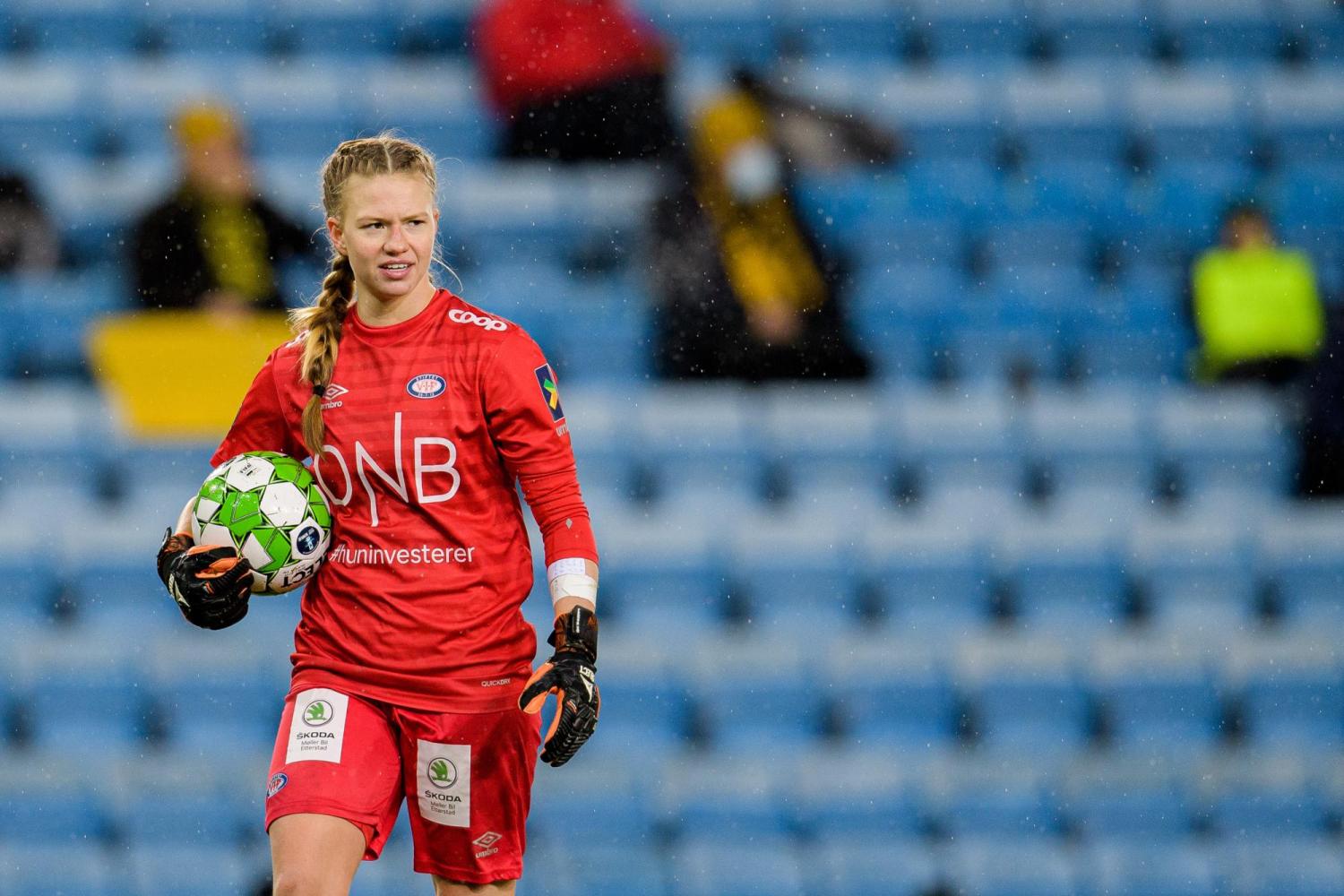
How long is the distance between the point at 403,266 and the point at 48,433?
379 centimetres

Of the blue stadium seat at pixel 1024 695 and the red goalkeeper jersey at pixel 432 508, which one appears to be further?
the blue stadium seat at pixel 1024 695

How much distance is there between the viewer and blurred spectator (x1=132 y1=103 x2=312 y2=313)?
257 inches

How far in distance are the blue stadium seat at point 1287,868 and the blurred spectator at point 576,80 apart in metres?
3.40

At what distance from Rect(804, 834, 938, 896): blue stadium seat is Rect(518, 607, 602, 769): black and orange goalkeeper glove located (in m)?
2.80

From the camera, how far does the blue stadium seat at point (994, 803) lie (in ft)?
19.3

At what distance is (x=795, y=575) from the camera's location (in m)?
6.52

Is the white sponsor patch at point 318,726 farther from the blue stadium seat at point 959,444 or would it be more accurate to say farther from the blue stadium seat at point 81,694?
the blue stadium seat at point 959,444

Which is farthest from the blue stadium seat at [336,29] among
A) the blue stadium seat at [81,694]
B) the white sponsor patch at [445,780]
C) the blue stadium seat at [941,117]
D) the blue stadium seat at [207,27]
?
the white sponsor patch at [445,780]

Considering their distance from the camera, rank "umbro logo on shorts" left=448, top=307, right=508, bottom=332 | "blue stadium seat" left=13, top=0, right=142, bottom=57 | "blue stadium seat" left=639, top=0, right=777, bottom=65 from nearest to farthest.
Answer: "umbro logo on shorts" left=448, top=307, right=508, bottom=332
"blue stadium seat" left=13, top=0, right=142, bottom=57
"blue stadium seat" left=639, top=0, right=777, bottom=65

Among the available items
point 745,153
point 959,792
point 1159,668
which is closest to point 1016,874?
→ point 959,792

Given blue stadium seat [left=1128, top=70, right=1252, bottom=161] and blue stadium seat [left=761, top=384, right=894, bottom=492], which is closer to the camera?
blue stadium seat [left=761, top=384, right=894, bottom=492]

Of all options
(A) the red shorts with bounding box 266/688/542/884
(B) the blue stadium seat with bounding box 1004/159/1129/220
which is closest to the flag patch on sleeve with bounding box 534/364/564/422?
(A) the red shorts with bounding box 266/688/542/884

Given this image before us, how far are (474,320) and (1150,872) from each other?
352cm

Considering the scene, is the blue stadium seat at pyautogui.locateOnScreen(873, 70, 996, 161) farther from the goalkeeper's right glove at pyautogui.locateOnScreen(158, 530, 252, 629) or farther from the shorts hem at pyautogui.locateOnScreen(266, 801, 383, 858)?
the shorts hem at pyautogui.locateOnScreen(266, 801, 383, 858)
